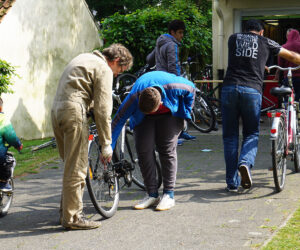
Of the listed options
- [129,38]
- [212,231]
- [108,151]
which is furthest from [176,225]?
[129,38]

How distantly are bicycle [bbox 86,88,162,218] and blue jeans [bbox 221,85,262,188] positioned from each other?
0.86 m

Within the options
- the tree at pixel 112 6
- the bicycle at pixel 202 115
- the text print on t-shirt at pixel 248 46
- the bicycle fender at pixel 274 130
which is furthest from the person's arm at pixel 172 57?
the tree at pixel 112 6

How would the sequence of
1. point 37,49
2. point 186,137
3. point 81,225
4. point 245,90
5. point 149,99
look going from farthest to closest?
point 37,49
point 186,137
point 245,90
point 149,99
point 81,225

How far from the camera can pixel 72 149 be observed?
5129 millimetres

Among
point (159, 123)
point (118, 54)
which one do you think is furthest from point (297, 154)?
point (118, 54)

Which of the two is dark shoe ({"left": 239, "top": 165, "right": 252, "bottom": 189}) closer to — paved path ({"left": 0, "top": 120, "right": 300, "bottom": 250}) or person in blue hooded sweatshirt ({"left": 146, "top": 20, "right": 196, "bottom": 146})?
paved path ({"left": 0, "top": 120, "right": 300, "bottom": 250})

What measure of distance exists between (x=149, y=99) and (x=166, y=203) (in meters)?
1.17

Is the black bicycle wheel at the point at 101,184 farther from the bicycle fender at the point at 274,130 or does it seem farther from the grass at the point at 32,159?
the grass at the point at 32,159

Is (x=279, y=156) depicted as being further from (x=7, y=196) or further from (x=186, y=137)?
(x=186, y=137)

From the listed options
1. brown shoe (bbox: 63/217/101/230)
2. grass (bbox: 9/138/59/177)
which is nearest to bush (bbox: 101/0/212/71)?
grass (bbox: 9/138/59/177)

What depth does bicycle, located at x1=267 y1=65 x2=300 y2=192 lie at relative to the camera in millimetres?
6328

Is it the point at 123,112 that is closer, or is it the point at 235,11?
the point at 123,112

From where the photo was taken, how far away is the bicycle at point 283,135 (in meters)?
6.33

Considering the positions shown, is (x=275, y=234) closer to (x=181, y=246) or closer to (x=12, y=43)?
(x=181, y=246)
